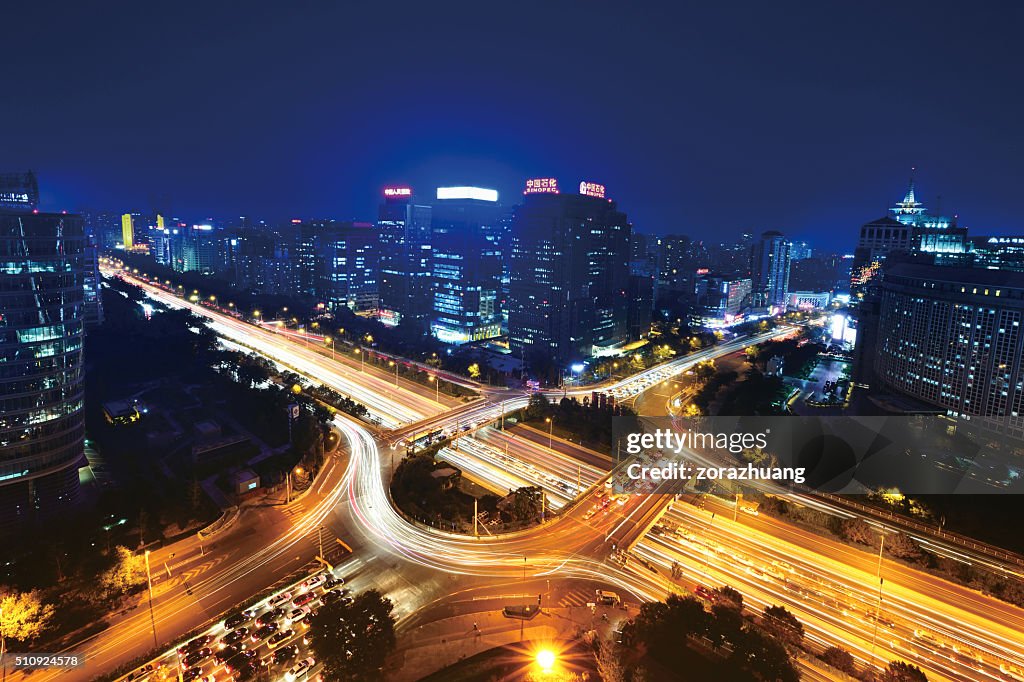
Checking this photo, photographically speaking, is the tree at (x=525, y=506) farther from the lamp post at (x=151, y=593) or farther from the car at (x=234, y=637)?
the lamp post at (x=151, y=593)

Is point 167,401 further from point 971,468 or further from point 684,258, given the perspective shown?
point 684,258

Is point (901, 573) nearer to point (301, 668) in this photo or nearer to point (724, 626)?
point (724, 626)

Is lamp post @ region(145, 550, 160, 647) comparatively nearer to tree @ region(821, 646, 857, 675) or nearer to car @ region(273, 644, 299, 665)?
car @ region(273, 644, 299, 665)

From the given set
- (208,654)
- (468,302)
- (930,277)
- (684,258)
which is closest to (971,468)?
(930,277)

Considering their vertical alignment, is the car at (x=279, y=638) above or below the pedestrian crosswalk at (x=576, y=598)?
below

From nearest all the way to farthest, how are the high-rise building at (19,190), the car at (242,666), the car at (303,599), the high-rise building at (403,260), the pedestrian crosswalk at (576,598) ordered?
the car at (242,666) → the car at (303,599) → the pedestrian crosswalk at (576,598) → the high-rise building at (19,190) → the high-rise building at (403,260)

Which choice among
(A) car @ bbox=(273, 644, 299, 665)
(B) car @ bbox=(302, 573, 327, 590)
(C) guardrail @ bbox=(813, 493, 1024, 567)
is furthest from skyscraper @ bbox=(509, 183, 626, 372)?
(A) car @ bbox=(273, 644, 299, 665)

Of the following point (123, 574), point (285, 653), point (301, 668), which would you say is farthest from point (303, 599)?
point (123, 574)

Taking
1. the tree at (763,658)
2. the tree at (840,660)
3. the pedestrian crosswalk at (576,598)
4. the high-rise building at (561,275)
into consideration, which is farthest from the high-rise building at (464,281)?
the tree at (840,660)
